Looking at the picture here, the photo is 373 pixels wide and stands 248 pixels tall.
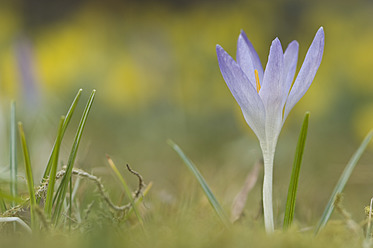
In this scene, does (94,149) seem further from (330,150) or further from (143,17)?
(143,17)

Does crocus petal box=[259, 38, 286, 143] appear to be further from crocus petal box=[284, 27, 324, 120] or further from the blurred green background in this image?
the blurred green background

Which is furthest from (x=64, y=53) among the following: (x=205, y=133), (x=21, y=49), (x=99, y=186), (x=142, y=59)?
(x=99, y=186)

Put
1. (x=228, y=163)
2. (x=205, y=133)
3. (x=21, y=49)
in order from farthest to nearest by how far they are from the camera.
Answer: (x=205, y=133), (x=228, y=163), (x=21, y=49)

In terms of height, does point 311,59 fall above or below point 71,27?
below

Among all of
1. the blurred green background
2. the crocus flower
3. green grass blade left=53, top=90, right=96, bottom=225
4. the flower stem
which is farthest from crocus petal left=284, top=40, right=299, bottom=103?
the blurred green background

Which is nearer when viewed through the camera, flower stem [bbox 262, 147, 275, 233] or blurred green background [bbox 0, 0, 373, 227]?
flower stem [bbox 262, 147, 275, 233]

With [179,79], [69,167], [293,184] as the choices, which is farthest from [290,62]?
[179,79]

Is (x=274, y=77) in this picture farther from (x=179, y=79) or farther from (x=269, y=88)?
(x=179, y=79)
